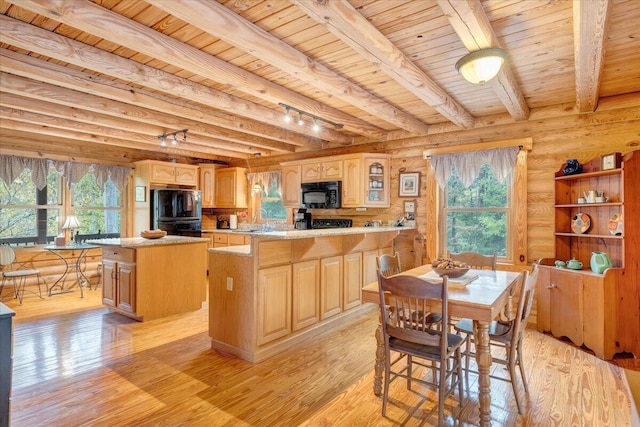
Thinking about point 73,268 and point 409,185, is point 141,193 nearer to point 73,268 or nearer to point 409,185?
point 73,268

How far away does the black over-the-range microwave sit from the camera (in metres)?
5.34

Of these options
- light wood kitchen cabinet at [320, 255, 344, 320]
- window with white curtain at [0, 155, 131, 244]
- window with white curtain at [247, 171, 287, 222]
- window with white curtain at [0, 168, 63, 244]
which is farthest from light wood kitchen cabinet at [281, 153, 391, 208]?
window with white curtain at [0, 168, 63, 244]

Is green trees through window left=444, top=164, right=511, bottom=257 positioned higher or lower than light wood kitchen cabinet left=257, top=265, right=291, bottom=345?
higher

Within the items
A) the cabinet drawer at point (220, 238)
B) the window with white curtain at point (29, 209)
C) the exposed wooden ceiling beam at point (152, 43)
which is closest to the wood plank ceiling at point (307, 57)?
the exposed wooden ceiling beam at point (152, 43)

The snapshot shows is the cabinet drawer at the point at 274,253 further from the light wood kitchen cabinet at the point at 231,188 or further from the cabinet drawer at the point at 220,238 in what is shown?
the light wood kitchen cabinet at the point at 231,188

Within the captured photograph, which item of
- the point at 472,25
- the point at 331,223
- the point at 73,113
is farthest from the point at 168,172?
the point at 472,25

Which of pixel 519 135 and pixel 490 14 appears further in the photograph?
pixel 519 135

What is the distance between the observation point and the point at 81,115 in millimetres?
4066

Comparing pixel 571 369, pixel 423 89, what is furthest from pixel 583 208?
pixel 423 89

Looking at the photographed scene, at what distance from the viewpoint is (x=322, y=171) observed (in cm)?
555

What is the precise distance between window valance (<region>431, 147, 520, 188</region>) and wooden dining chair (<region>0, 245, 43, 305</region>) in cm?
581

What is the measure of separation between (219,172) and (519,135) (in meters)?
5.34

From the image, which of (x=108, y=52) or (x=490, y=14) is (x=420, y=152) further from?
(x=108, y=52)

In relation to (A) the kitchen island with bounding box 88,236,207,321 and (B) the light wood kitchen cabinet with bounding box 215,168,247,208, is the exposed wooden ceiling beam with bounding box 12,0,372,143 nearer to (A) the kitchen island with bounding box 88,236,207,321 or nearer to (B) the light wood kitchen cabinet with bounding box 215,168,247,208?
(A) the kitchen island with bounding box 88,236,207,321
